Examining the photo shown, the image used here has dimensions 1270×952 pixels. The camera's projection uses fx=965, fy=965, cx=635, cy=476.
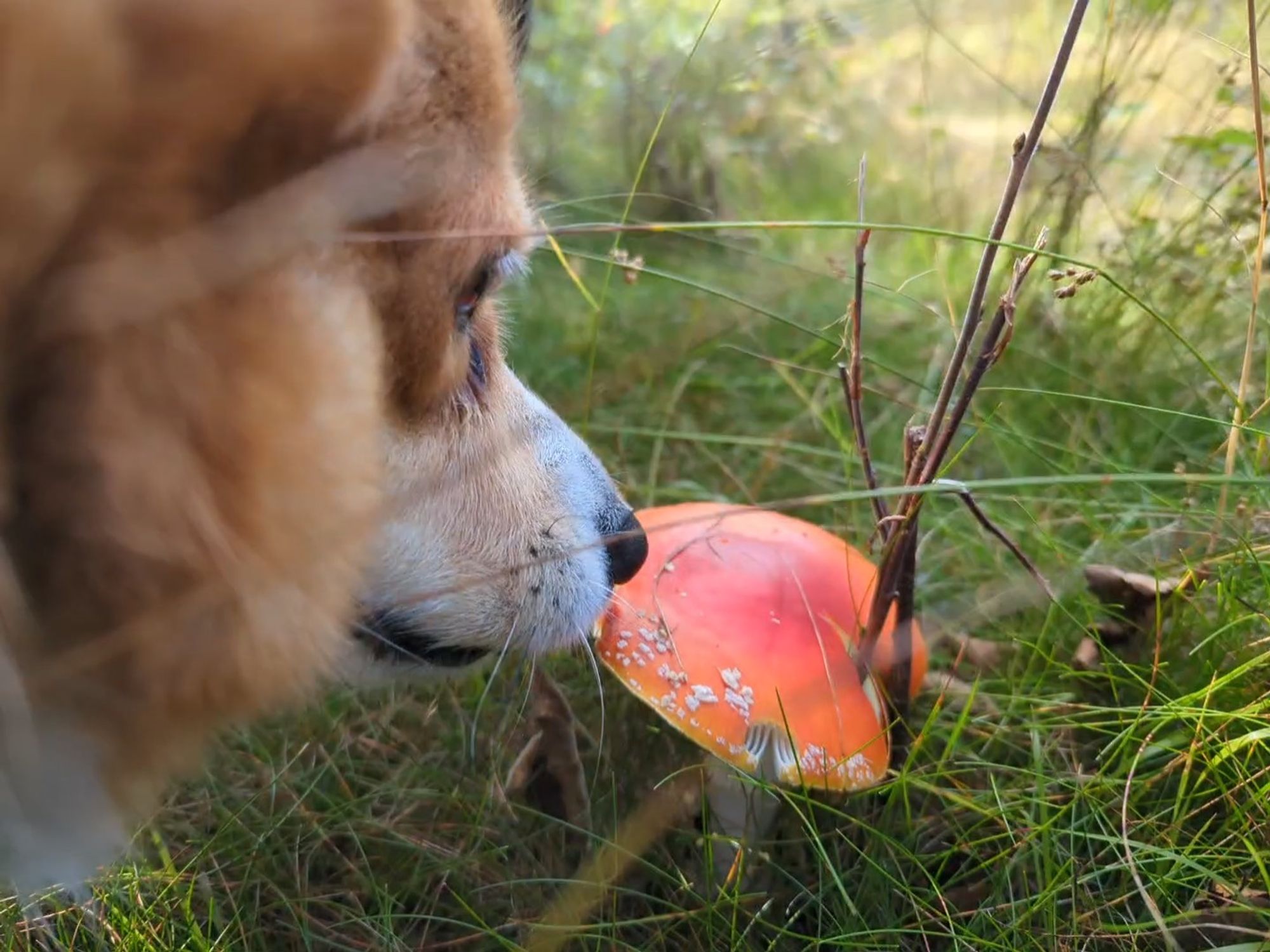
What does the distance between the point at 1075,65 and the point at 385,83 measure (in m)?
2.67

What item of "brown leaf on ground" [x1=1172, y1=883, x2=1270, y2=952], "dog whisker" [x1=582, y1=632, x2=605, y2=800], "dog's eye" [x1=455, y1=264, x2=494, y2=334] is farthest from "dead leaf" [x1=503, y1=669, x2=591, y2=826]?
"brown leaf on ground" [x1=1172, y1=883, x2=1270, y2=952]

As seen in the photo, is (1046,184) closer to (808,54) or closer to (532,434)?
(808,54)

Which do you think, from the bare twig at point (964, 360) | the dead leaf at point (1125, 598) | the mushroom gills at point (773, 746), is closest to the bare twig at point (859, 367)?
the bare twig at point (964, 360)

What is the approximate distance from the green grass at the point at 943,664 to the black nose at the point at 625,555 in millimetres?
328

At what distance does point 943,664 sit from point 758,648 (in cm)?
63

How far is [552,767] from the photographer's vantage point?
146 centimetres

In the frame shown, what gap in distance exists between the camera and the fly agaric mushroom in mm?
1125

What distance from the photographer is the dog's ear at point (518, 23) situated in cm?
110

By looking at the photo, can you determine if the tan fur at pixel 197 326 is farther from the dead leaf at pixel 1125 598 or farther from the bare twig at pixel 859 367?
the dead leaf at pixel 1125 598

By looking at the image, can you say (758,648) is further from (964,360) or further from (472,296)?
(472,296)

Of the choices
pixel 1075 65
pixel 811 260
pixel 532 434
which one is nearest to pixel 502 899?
pixel 532 434

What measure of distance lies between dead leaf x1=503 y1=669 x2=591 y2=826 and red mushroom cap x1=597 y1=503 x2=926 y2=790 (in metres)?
0.30

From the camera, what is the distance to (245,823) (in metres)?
1.40

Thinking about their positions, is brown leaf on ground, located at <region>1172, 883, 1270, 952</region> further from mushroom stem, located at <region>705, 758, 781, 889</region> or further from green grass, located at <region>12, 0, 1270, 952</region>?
mushroom stem, located at <region>705, 758, 781, 889</region>
